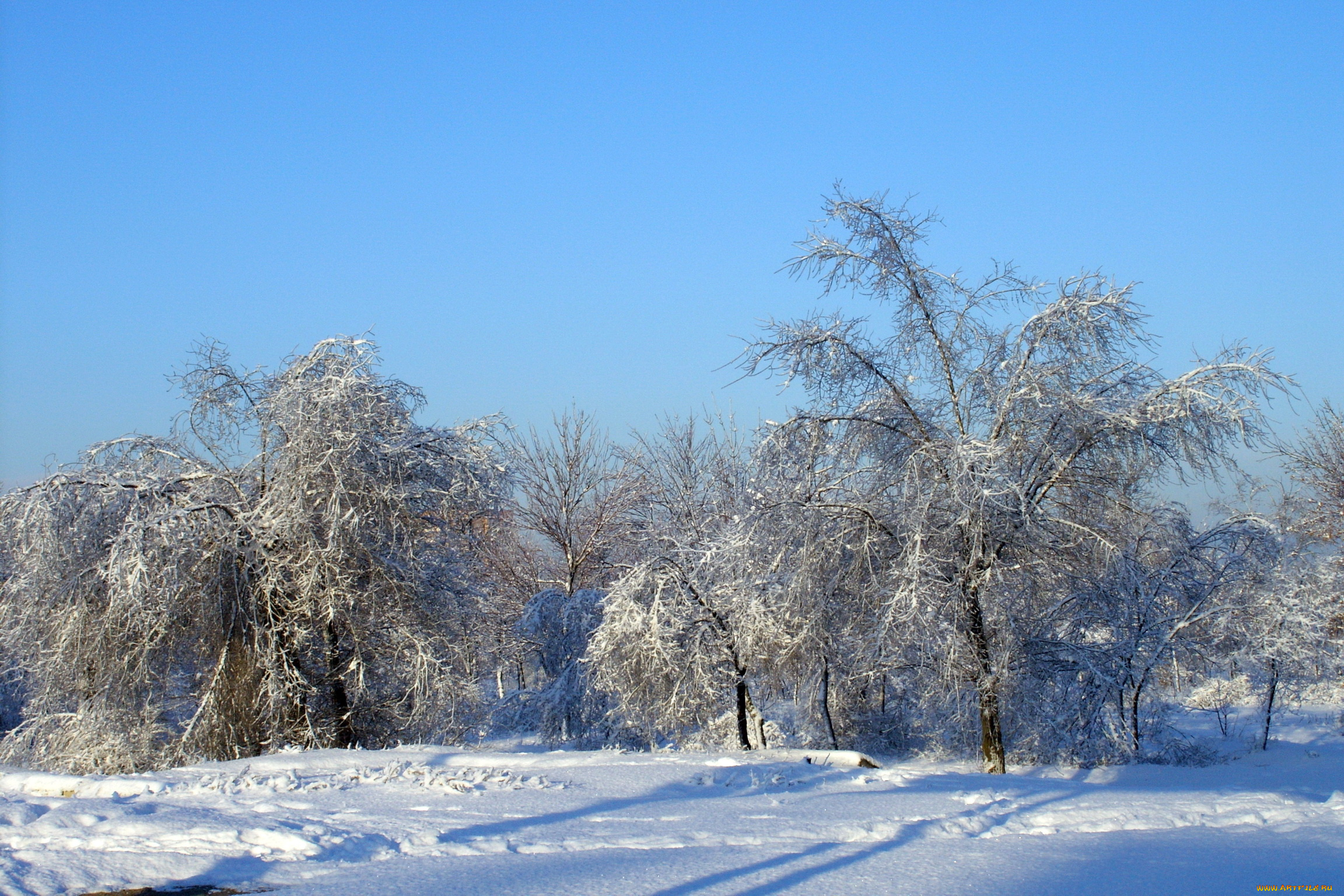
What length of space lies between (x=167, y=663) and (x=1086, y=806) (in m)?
11.0

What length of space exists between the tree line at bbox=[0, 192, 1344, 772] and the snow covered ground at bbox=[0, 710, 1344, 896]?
3.07m

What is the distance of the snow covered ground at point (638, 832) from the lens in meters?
4.32

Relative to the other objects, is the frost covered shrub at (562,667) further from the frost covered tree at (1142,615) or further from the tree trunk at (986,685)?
the frost covered tree at (1142,615)

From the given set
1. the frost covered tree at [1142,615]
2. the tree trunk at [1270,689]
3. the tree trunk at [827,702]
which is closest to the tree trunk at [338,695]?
the tree trunk at [827,702]

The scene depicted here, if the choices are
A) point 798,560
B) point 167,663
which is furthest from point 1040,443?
point 167,663

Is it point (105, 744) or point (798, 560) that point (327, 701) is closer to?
point (105, 744)

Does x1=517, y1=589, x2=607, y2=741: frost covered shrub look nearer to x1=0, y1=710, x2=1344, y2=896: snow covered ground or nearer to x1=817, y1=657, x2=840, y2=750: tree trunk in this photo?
x1=817, y1=657, x2=840, y2=750: tree trunk

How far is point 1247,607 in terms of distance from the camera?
1166cm

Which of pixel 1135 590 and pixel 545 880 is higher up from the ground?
pixel 1135 590

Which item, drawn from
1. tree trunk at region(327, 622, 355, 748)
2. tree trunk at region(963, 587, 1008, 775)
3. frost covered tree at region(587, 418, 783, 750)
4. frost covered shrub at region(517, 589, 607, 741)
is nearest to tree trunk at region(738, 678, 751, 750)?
frost covered tree at region(587, 418, 783, 750)

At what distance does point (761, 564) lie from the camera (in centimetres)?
1127

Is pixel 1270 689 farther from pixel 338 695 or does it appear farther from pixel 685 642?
pixel 338 695

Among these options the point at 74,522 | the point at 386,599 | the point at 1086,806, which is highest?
the point at 74,522

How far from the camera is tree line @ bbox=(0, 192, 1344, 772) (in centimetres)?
1017
